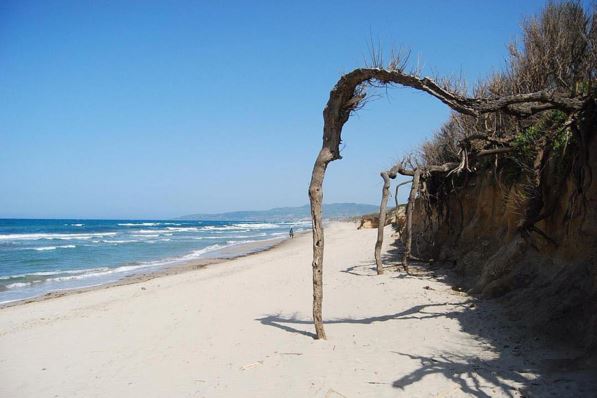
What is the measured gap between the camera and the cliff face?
5273mm

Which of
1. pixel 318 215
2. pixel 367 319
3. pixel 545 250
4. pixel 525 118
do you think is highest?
pixel 525 118

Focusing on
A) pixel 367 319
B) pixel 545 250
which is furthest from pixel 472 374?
pixel 545 250

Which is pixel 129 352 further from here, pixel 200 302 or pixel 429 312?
pixel 429 312

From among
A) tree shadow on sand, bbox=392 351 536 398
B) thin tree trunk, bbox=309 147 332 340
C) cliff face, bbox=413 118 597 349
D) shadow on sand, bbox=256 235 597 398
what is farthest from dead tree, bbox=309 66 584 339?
tree shadow on sand, bbox=392 351 536 398

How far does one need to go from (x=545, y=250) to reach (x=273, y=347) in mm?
4237

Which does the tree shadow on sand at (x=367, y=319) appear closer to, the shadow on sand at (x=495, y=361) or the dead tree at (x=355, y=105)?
the shadow on sand at (x=495, y=361)

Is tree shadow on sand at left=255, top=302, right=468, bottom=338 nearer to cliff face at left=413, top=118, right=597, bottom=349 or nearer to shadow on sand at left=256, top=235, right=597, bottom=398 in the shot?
shadow on sand at left=256, top=235, right=597, bottom=398

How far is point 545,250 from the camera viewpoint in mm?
6707

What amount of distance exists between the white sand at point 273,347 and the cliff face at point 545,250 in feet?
1.79

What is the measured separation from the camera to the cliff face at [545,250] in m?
5.27

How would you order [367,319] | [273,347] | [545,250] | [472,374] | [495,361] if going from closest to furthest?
[472,374] → [495,361] → [273,347] → [545,250] → [367,319]

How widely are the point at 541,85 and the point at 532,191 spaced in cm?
413

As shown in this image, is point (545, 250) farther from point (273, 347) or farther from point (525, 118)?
point (273, 347)

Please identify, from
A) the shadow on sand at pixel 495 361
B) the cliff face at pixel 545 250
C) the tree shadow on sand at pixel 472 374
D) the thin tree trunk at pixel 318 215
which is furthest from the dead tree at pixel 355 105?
the tree shadow on sand at pixel 472 374
